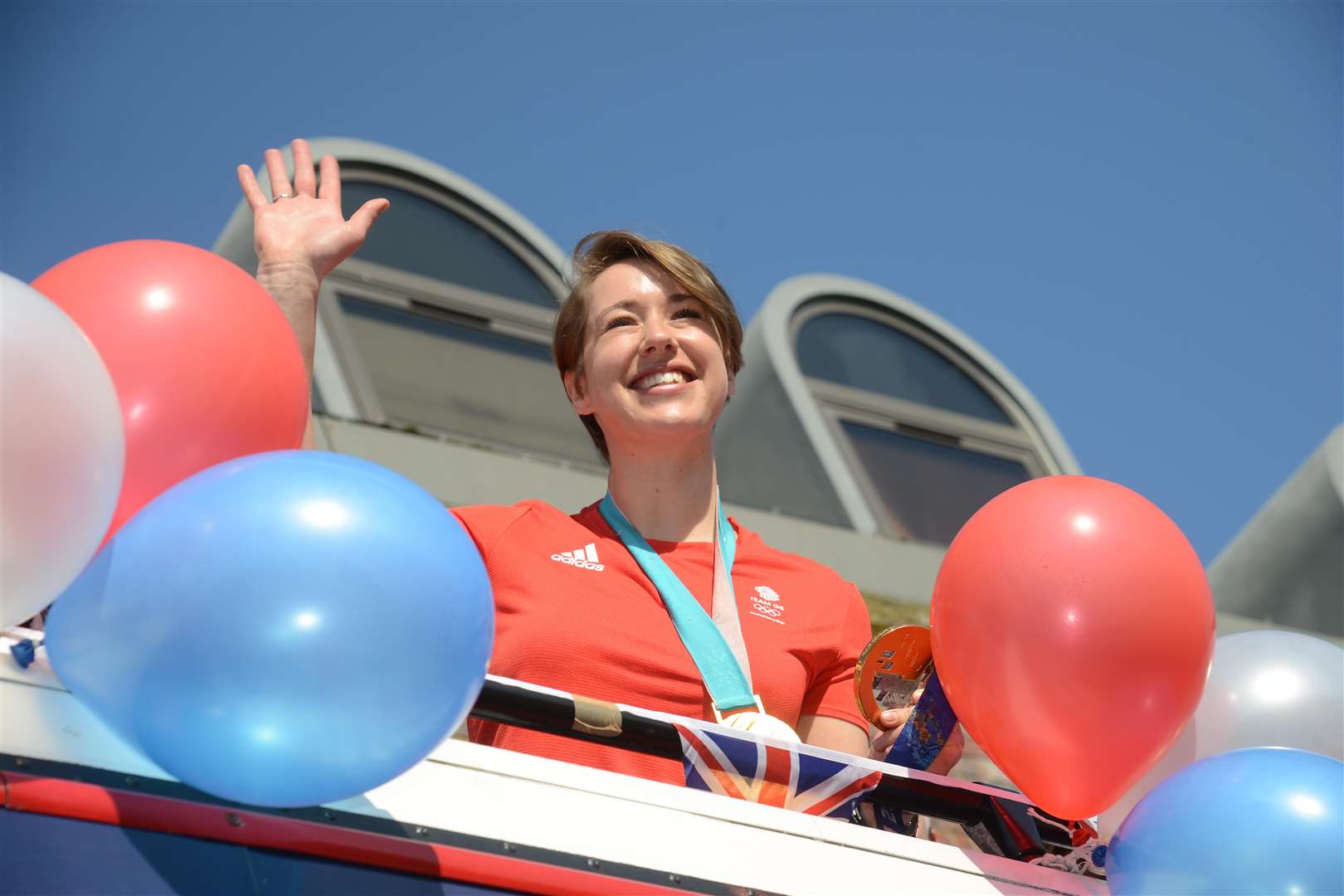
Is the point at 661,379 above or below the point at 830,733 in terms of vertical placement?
above

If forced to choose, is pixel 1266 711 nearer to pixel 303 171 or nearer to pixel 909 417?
pixel 303 171

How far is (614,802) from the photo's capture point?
5.50 ft

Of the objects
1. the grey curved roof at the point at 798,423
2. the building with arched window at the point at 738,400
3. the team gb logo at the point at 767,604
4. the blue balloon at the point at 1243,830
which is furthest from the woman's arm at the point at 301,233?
the grey curved roof at the point at 798,423

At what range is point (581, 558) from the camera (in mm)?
2420

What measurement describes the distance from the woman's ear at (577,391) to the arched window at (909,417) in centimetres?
531

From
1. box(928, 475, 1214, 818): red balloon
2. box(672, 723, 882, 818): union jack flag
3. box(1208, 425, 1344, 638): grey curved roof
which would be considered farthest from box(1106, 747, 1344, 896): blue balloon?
box(1208, 425, 1344, 638): grey curved roof

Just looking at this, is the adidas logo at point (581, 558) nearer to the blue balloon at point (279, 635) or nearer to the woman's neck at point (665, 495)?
the woman's neck at point (665, 495)

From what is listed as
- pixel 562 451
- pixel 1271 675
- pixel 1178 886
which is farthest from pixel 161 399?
pixel 562 451

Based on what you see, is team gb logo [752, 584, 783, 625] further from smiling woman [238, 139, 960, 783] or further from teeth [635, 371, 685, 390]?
teeth [635, 371, 685, 390]

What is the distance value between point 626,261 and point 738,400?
7.04 meters

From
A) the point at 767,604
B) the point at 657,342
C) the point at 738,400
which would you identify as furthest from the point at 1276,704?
the point at 738,400

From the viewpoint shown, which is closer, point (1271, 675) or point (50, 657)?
point (50, 657)

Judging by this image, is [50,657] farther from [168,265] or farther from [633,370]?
[633,370]

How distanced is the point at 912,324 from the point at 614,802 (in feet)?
30.4
